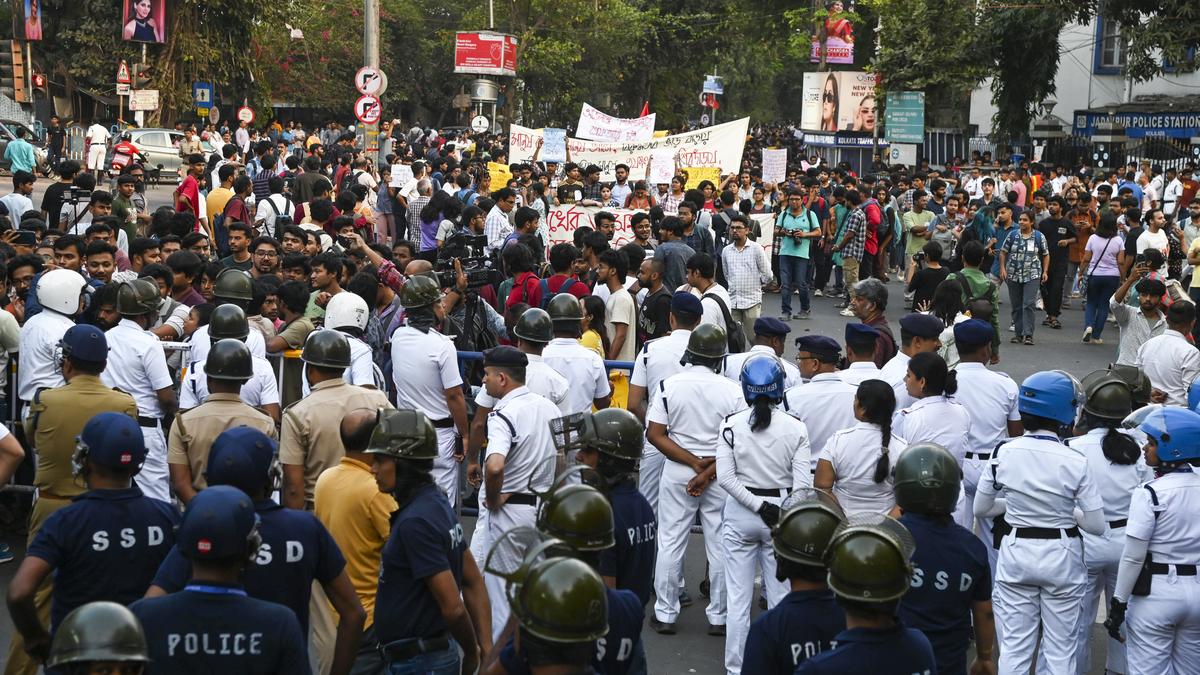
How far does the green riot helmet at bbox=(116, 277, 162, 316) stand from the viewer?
768 cm

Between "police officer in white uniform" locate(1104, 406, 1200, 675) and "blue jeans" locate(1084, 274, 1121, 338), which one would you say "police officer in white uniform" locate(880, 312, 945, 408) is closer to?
"police officer in white uniform" locate(1104, 406, 1200, 675)

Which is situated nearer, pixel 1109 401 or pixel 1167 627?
pixel 1167 627

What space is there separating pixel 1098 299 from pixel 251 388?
1255 cm

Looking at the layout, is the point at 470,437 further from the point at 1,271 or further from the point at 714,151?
the point at 714,151

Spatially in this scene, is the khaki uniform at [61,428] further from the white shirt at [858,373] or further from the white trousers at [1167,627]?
the white trousers at [1167,627]

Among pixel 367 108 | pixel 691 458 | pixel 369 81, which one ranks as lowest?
pixel 691 458

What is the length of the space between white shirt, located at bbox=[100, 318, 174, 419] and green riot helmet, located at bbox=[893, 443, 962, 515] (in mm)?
4333

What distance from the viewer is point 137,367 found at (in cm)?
768

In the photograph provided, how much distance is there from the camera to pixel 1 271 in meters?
9.61

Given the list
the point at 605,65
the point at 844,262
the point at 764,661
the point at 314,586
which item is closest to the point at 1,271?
the point at 314,586

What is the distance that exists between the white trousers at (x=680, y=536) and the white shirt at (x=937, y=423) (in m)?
1.11

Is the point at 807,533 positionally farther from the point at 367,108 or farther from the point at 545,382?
the point at 367,108

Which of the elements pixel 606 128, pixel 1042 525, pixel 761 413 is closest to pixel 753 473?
pixel 761 413

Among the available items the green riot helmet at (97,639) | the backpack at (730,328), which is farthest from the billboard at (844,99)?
the green riot helmet at (97,639)
